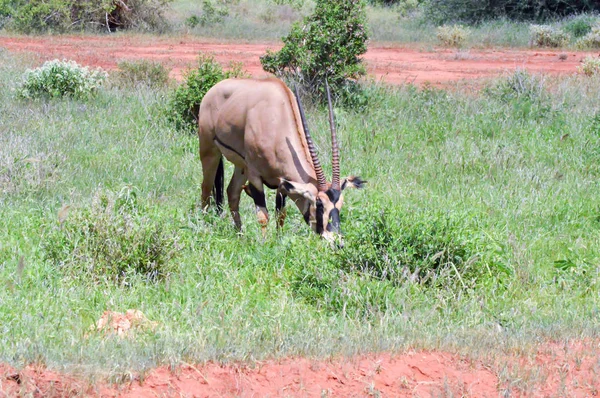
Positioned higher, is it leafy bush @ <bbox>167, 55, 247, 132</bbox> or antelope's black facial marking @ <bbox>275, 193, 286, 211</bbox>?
leafy bush @ <bbox>167, 55, 247, 132</bbox>

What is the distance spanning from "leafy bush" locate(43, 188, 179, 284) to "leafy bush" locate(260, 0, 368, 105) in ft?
22.0

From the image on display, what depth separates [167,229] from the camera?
792cm

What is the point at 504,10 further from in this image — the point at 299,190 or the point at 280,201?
the point at 299,190

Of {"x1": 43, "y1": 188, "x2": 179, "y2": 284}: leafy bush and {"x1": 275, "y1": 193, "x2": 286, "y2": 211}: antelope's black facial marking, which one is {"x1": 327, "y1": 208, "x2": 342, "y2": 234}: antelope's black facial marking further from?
{"x1": 43, "y1": 188, "x2": 179, "y2": 284}: leafy bush

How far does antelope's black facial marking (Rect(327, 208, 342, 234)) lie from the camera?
8.08 metres

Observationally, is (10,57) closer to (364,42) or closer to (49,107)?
(49,107)

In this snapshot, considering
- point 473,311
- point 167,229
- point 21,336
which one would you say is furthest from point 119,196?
point 473,311

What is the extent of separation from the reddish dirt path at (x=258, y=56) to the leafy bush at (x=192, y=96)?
15.4 feet

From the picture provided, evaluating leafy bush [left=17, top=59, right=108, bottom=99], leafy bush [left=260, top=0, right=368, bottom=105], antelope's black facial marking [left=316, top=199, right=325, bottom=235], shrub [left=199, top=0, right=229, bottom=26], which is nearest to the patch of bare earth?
antelope's black facial marking [left=316, top=199, right=325, bottom=235]

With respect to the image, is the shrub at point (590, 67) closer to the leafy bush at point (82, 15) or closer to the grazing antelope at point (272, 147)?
the grazing antelope at point (272, 147)

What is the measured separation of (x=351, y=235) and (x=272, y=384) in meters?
2.38

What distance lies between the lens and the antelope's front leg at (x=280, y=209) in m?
8.74

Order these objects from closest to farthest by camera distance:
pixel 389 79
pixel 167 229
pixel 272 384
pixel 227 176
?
pixel 272 384 < pixel 167 229 < pixel 227 176 < pixel 389 79

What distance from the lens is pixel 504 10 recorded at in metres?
30.4
